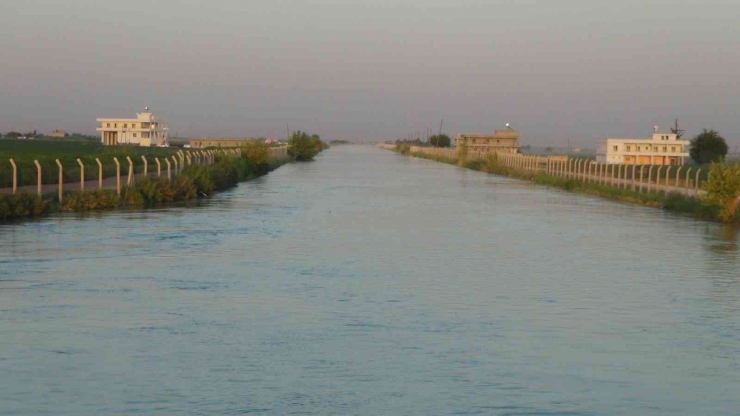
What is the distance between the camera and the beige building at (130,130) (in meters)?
145

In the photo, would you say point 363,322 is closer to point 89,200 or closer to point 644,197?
point 89,200

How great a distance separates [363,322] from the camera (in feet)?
37.3

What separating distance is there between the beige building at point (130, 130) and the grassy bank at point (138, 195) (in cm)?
10114

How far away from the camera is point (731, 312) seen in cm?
1252

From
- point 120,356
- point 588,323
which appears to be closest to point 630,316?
point 588,323

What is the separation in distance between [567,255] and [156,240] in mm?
7561

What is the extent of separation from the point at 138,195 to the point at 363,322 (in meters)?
20.4

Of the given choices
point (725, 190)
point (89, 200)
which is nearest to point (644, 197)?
point (725, 190)

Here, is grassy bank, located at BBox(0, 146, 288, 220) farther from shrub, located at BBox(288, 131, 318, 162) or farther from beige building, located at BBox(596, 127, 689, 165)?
beige building, located at BBox(596, 127, 689, 165)

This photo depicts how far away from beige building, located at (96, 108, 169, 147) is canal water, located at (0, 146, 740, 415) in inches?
4926

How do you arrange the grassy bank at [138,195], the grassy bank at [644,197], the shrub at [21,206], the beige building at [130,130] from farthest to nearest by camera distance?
the beige building at [130,130] → the grassy bank at [644,197] → the grassy bank at [138,195] → the shrub at [21,206]

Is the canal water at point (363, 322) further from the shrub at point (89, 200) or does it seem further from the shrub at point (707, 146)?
the shrub at point (707, 146)

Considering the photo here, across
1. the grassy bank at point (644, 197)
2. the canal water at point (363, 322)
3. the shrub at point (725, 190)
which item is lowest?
the canal water at point (363, 322)

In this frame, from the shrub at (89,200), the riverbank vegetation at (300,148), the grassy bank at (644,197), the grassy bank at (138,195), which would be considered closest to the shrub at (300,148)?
the riverbank vegetation at (300,148)
